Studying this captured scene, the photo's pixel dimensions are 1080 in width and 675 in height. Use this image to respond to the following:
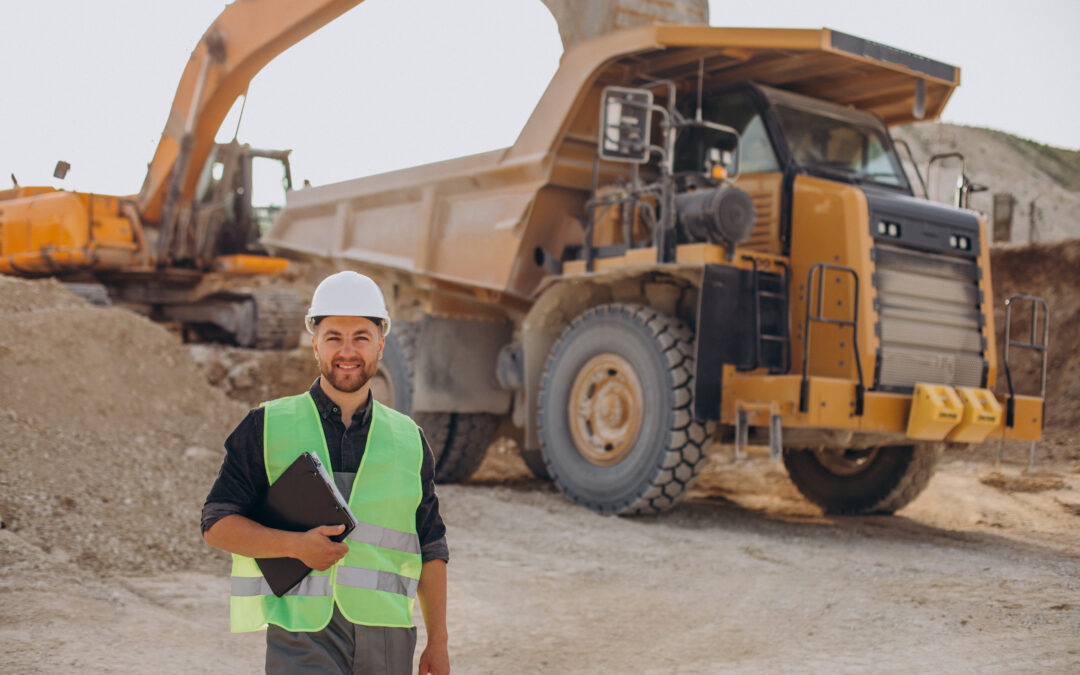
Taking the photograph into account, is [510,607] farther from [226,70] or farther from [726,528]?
[226,70]

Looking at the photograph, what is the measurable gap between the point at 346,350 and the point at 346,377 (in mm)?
63

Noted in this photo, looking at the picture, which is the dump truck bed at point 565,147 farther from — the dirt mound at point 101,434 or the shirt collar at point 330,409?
the shirt collar at point 330,409

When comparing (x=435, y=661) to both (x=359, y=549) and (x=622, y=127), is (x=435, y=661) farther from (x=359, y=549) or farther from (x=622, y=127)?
(x=622, y=127)

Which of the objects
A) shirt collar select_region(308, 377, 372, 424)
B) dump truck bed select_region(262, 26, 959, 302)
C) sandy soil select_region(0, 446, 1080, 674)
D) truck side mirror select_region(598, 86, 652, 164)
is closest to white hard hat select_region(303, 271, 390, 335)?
shirt collar select_region(308, 377, 372, 424)

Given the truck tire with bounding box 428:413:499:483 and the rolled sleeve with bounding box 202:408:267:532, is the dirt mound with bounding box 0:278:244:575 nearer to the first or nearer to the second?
the truck tire with bounding box 428:413:499:483

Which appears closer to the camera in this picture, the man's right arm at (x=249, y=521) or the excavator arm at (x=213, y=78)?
the man's right arm at (x=249, y=521)

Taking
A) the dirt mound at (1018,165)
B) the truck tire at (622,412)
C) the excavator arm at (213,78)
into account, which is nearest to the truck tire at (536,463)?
the truck tire at (622,412)

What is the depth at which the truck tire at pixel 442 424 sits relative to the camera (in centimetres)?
935

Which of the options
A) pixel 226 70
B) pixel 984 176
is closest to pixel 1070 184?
pixel 984 176

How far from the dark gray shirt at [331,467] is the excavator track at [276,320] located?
12.8 meters

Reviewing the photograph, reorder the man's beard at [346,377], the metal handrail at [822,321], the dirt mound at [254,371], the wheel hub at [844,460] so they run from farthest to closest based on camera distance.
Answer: the dirt mound at [254,371], the wheel hub at [844,460], the metal handrail at [822,321], the man's beard at [346,377]

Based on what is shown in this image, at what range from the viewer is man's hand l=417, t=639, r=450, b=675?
2.45 m

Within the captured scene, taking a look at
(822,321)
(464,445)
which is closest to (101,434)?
(464,445)

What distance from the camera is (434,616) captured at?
99.5 inches
